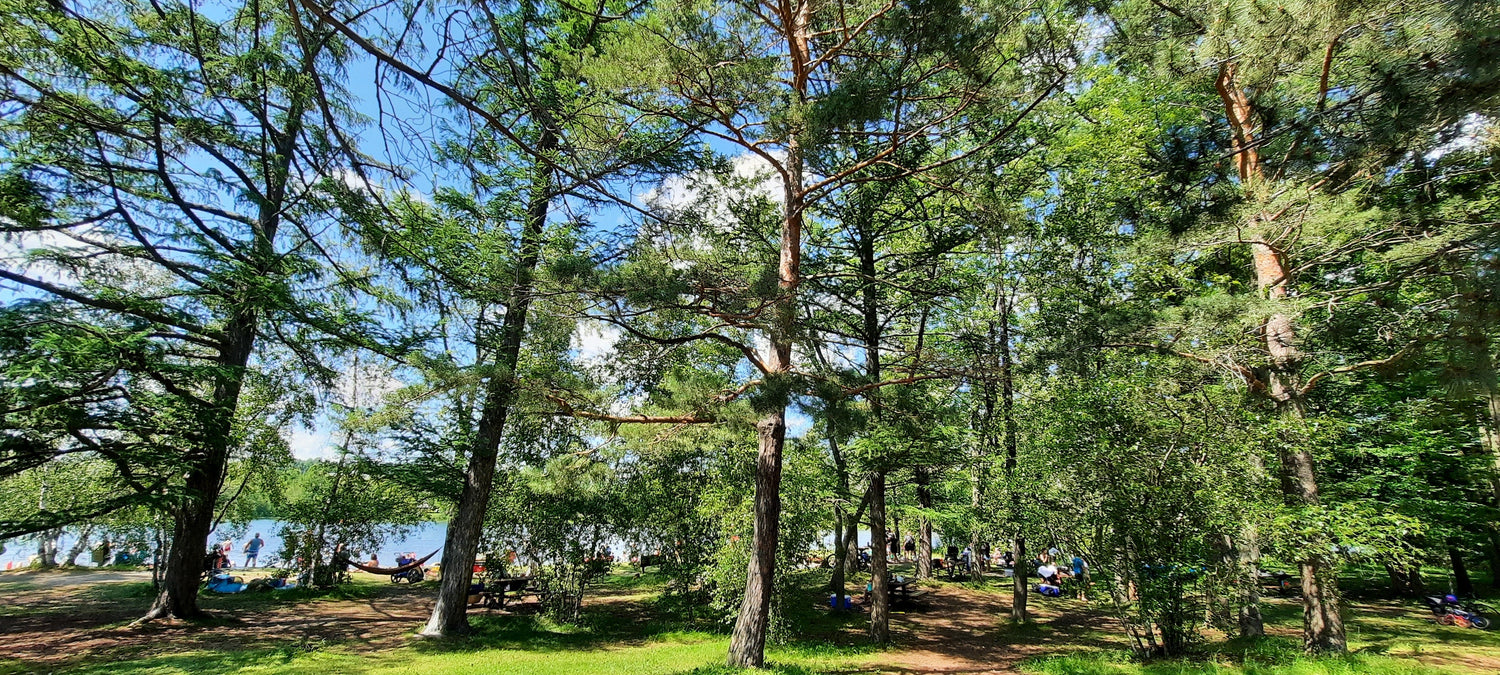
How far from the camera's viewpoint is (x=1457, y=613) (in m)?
9.54

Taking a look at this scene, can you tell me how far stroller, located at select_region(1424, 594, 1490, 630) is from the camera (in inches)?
370

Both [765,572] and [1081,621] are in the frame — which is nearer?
[765,572]

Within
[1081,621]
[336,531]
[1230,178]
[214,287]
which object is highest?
[1230,178]

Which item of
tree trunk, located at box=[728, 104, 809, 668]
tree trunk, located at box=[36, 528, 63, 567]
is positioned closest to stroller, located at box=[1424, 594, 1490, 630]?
tree trunk, located at box=[728, 104, 809, 668]

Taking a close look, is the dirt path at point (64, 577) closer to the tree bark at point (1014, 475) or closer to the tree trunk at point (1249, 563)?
the tree bark at point (1014, 475)

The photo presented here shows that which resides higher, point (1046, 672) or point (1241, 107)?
point (1241, 107)

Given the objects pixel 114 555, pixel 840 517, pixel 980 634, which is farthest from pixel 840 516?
pixel 114 555

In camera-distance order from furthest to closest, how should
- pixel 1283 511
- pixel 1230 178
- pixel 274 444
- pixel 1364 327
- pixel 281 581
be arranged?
pixel 281 581, pixel 274 444, pixel 1230 178, pixel 1364 327, pixel 1283 511

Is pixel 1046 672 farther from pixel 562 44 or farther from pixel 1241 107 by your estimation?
pixel 562 44

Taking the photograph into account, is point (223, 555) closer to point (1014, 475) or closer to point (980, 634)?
point (980, 634)

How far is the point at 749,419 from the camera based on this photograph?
6949 mm

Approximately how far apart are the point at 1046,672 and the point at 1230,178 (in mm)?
7349

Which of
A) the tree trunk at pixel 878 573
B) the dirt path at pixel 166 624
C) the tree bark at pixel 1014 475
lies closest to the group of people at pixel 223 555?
the dirt path at pixel 166 624

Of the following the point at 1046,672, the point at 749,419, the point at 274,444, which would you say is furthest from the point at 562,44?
the point at 1046,672
